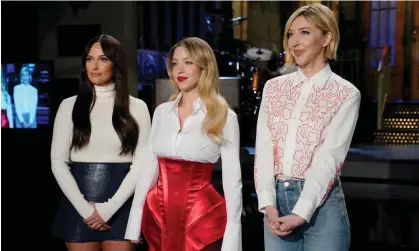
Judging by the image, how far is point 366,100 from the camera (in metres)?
9.69

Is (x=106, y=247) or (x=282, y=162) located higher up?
(x=282, y=162)

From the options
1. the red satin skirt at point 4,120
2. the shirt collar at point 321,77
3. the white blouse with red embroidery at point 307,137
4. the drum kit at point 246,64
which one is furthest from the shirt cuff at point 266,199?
the drum kit at point 246,64

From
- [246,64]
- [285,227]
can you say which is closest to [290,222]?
[285,227]

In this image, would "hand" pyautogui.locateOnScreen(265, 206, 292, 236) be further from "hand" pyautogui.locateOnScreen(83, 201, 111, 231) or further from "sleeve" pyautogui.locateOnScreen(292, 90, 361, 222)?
"hand" pyautogui.locateOnScreen(83, 201, 111, 231)

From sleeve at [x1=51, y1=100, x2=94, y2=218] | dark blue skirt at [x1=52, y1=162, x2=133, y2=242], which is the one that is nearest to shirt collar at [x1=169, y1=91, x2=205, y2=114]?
dark blue skirt at [x1=52, y1=162, x2=133, y2=242]

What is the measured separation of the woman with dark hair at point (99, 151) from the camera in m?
2.55

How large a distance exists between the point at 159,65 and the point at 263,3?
2153 millimetres

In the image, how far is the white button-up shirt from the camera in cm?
227

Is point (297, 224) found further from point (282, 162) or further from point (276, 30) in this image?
point (276, 30)

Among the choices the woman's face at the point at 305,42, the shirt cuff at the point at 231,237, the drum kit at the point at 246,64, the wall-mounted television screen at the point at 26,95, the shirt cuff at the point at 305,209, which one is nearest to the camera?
the shirt cuff at the point at 305,209

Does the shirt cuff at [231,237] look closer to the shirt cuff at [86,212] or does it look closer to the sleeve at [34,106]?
the shirt cuff at [86,212]

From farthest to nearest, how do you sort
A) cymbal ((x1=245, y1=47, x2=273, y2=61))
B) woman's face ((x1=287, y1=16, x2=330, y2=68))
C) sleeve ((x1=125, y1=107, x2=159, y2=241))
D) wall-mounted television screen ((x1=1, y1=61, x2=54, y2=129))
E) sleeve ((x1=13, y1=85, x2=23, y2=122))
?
1. cymbal ((x1=245, y1=47, x2=273, y2=61))
2. sleeve ((x1=13, y1=85, x2=23, y2=122))
3. wall-mounted television screen ((x1=1, y1=61, x2=54, y2=129))
4. sleeve ((x1=125, y1=107, x2=159, y2=241))
5. woman's face ((x1=287, y1=16, x2=330, y2=68))

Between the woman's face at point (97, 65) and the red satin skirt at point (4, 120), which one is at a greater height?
the woman's face at point (97, 65)

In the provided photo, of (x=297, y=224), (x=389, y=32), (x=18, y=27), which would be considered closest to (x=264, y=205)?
(x=297, y=224)
